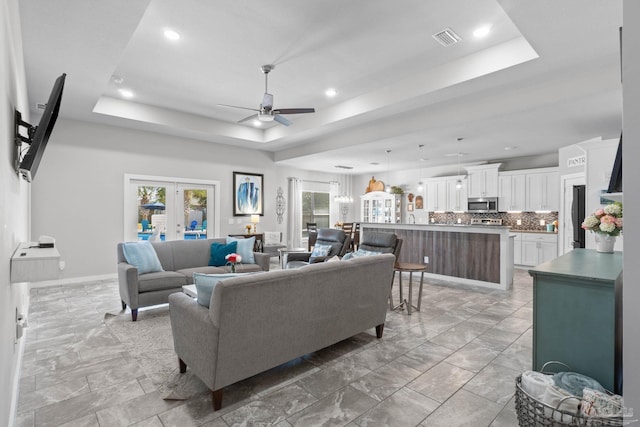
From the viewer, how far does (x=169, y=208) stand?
6945 mm

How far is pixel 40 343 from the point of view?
316cm

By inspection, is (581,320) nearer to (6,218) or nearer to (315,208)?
(6,218)

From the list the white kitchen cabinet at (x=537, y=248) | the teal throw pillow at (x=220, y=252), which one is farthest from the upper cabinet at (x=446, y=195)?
the teal throw pillow at (x=220, y=252)

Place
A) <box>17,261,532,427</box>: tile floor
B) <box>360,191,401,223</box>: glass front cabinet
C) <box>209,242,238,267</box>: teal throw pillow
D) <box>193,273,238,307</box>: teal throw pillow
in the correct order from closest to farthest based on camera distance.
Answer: <box>17,261,532,427</box>: tile floor → <box>193,273,238,307</box>: teal throw pillow → <box>209,242,238,267</box>: teal throw pillow → <box>360,191,401,223</box>: glass front cabinet

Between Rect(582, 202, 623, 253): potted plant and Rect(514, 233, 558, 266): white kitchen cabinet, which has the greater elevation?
Rect(582, 202, 623, 253): potted plant

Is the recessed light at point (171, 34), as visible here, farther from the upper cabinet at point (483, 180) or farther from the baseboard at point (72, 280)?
the upper cabinet at point (483, 180)

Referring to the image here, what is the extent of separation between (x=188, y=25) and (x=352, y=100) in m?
2.86

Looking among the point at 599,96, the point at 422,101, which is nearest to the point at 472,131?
the point at 422,101

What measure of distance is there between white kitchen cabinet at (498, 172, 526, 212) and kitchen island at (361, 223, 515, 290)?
9.26 feet

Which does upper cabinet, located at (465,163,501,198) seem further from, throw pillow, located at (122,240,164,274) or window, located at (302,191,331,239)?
throw pillow, located at (122,240,164,274)

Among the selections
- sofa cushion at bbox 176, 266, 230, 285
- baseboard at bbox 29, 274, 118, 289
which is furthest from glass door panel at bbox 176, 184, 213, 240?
sofa cushion at bbox 176, 266, 230, 285

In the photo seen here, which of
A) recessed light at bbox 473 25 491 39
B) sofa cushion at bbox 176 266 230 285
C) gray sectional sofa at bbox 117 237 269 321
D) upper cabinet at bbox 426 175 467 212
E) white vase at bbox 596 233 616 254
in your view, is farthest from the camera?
upper cabinet at bbox 426 175 467 212

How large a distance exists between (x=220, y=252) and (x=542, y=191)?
24.3ft

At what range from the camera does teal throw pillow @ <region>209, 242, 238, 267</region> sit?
16.5 ft
